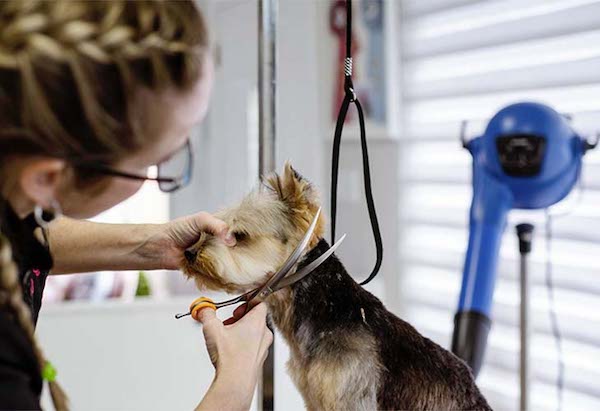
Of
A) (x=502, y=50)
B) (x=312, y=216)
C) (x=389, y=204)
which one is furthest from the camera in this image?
(x=389, y=204)

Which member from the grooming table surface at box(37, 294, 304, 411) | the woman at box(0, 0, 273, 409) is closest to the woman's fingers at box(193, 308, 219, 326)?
the woman at box(0, 0, 273, 409)

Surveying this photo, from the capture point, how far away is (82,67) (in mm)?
659

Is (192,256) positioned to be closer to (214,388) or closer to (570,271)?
(214,388)

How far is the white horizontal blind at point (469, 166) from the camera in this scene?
71.1 inches

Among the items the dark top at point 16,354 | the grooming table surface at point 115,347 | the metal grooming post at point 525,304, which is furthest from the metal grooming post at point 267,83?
the grooming table surface at point 115,347

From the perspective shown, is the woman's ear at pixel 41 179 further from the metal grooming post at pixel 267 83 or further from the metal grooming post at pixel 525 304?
the metal grooming post at pixel 525 304

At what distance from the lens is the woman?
66 cm

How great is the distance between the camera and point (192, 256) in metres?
1.14

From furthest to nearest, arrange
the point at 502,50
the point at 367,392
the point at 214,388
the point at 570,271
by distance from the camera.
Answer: the point at 502,50 → the point at 570,271 → the point at 367,392 → the point at 214,388

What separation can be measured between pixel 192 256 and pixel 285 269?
214 millimetres

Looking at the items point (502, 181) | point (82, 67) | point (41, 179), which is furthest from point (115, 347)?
point (82, 67)

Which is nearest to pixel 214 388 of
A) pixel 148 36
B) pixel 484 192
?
pixel 148 36

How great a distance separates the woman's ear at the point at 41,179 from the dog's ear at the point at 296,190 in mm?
437

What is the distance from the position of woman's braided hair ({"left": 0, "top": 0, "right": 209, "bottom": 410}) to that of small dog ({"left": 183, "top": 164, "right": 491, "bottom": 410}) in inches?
17.3
